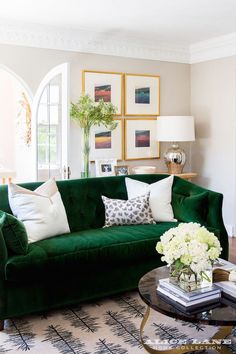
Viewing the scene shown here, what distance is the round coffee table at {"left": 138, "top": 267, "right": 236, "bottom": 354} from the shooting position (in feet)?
7.02

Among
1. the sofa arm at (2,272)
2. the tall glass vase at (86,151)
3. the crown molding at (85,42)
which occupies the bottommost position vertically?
the sofa arm at (2,272)

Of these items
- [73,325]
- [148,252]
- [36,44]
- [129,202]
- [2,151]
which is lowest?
[73,325]

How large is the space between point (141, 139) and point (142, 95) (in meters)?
0.57

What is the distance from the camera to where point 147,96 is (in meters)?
5.52

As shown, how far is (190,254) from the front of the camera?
223cm

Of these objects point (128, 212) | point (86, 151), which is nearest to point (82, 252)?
point (128, 212)

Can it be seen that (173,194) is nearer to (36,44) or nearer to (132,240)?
(132,240)

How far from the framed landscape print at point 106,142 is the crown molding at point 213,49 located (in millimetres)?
1418

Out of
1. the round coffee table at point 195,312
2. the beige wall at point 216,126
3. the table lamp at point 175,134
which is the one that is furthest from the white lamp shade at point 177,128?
the round coffee table at point 195,312

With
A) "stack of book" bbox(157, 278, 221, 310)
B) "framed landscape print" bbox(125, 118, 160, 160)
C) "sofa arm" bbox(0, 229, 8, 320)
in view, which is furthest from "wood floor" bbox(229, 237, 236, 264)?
"sofa arm" bbox(0, 229, 8, 320)

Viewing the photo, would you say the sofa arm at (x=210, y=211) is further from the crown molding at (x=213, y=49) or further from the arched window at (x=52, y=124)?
the crown molding at (x=213, y=49)

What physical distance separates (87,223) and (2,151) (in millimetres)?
3841

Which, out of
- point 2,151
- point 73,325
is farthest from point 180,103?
point 73,325

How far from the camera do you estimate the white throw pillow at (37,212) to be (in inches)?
131
